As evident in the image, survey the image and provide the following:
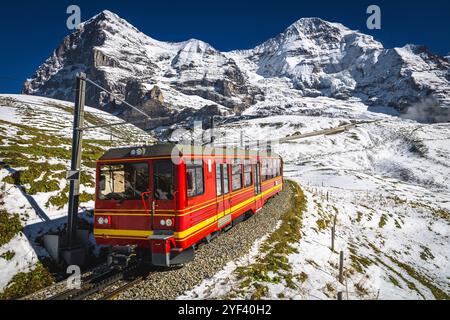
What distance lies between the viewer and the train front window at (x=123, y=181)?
8.73 m

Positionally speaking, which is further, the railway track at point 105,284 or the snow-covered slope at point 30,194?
the snow-covered slope at point 30,194

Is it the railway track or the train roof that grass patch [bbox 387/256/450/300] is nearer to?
the train roof

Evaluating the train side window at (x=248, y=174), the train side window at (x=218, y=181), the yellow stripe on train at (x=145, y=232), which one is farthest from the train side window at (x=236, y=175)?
the yellow stripe on train at (x=145, y=232)

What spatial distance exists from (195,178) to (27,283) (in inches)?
226

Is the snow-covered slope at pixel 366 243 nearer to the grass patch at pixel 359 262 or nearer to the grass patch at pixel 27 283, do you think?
the grass patch at pixel 359 262

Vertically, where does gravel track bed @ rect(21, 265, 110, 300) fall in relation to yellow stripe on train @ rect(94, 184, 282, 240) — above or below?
below

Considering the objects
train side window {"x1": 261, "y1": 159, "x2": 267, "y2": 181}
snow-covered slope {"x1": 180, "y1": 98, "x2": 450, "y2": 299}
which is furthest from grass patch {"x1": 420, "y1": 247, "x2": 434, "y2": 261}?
train side window {"x1": 261, "y1": 159, "x2": 267, "y2": 181}

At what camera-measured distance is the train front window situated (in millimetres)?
8734

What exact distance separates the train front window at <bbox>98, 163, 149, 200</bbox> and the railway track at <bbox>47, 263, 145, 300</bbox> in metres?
2.26

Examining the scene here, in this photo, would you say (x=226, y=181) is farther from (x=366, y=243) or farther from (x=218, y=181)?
(x=366, y=243)

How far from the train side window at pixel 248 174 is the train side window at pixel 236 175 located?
822mm

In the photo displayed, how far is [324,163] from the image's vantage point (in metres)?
71.3
